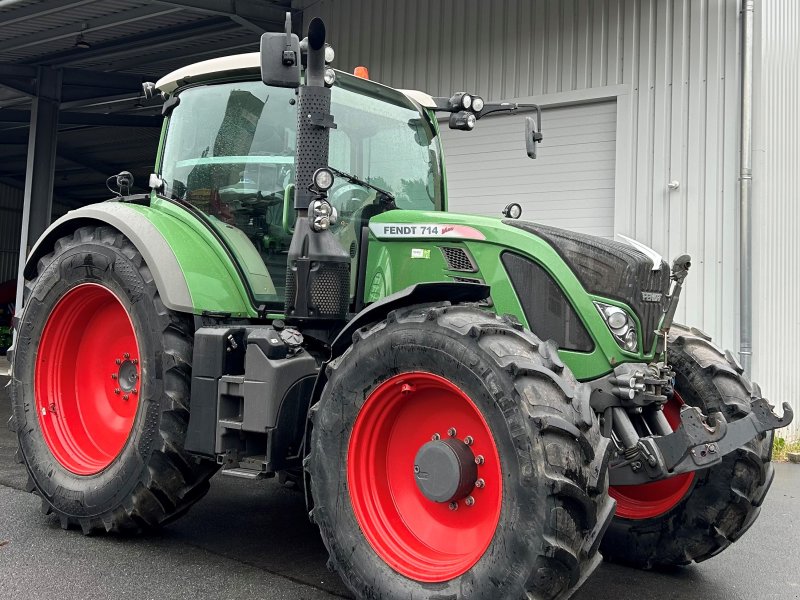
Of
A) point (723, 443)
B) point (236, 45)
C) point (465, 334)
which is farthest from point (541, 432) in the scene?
point (236, 45)

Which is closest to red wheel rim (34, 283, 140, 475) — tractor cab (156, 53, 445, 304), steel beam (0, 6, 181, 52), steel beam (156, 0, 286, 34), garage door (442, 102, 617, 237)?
tractor cab (156, 53, 445, 304)

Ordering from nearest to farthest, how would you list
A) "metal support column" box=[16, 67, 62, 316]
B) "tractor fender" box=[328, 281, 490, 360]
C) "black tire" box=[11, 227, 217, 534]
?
"tractor fender" box=[328, 281, 490, 360], "black tire" box=[11, 227, 217, 534], "metal support column" box=[16, 67, 62, 316]

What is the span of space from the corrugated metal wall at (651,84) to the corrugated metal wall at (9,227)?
25215 millimetres

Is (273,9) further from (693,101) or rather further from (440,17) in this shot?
(693,101)

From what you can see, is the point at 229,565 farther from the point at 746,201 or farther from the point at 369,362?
the point at 746,201

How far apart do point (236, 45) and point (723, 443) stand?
1118 cm

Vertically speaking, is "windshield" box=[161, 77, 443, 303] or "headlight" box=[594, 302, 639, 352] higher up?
"windshield" box=[161, 77, 443, 303]

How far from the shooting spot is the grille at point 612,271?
3.84 meters

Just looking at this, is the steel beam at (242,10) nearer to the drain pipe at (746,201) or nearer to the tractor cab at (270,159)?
the drain pipe at (746,201)

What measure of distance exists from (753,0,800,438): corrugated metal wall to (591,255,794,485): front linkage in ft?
16.4

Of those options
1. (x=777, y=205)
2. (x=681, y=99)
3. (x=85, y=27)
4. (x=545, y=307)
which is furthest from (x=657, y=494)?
(x=85, y=27)

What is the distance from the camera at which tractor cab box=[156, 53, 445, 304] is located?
462cm

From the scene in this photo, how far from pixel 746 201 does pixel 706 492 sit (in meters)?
4.79

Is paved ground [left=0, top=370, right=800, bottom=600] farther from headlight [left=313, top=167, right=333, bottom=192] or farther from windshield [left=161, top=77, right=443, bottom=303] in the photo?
headlight [left=313, top=167, right=333, bottom=192]
